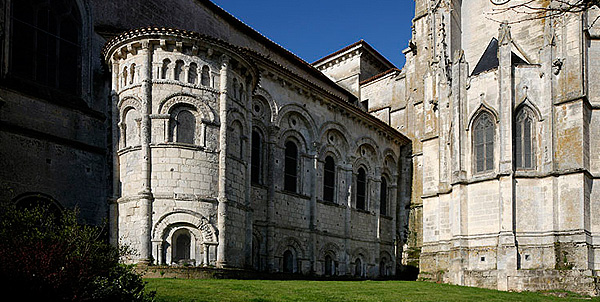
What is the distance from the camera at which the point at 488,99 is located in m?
23.9

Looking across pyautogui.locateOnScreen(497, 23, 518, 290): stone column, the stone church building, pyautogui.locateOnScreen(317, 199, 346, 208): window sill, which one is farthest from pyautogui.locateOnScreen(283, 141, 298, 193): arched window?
pyautogui.locateOnScreen(497, 23, 518, 290): stone column

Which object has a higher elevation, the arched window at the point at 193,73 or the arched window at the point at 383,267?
→ the arched window at the point at 193,73

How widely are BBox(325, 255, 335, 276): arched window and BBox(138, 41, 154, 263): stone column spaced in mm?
10448

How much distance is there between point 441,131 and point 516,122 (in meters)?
3.44

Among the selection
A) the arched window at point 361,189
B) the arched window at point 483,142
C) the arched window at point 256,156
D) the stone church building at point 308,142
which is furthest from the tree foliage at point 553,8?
the arched window at point 256,156

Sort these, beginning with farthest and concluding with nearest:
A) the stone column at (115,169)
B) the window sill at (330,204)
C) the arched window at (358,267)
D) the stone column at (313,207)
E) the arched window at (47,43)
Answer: the arched window at (358,267)
the window sill at (330,204)
the stone column at (313,207)
the stone column at (115,169)
the arched window at (47,43)

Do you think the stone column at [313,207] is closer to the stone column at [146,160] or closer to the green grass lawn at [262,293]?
the green grass lawn at [262,293]

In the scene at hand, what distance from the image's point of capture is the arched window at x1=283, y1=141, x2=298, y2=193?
2275 centimetres

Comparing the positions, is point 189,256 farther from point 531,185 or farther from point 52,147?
point 531,185

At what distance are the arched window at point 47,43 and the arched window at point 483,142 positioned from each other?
16.2 meters

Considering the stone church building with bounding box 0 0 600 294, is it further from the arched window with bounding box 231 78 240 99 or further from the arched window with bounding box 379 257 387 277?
the arched window with bounding box 231 78 240 99

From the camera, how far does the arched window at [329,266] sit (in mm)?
24234

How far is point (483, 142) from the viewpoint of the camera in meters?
24.1

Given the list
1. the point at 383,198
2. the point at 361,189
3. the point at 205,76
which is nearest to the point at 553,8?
the point at 205,76
